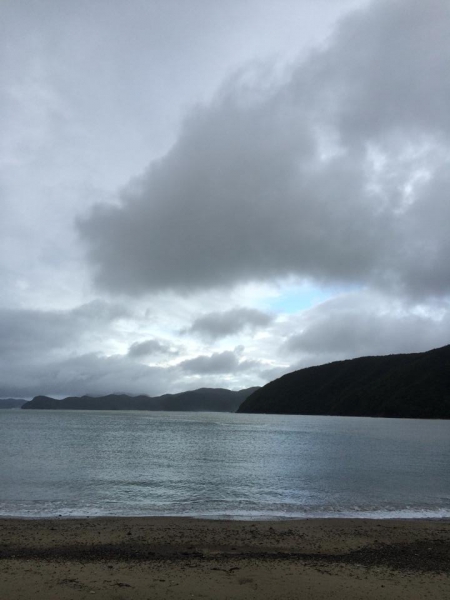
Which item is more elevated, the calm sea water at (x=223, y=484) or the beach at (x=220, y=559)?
the beach at (x=220, y=559)

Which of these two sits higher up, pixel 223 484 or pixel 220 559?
pixel 220 559

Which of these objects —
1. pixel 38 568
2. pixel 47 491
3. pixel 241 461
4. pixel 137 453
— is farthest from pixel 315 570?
pixel 137 453

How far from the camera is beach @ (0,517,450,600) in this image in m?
11.9

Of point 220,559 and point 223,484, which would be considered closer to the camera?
point 220,559

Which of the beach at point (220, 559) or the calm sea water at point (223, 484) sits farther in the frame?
the calm sea water at point (223, 484)

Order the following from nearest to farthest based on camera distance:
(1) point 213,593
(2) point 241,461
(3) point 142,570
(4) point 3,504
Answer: (1) point 213,593
(3) point 142,570
(4) point 3,504
(2) point 241,461

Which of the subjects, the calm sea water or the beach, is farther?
the calm sea water

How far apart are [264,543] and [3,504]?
662 inches

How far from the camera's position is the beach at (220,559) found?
38.9 ft

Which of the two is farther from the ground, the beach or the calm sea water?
the beach

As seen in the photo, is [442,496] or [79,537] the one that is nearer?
[79,537]

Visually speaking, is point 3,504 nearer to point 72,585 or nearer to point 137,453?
point 72,585

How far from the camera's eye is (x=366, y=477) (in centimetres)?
3822

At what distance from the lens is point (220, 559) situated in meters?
14.9
